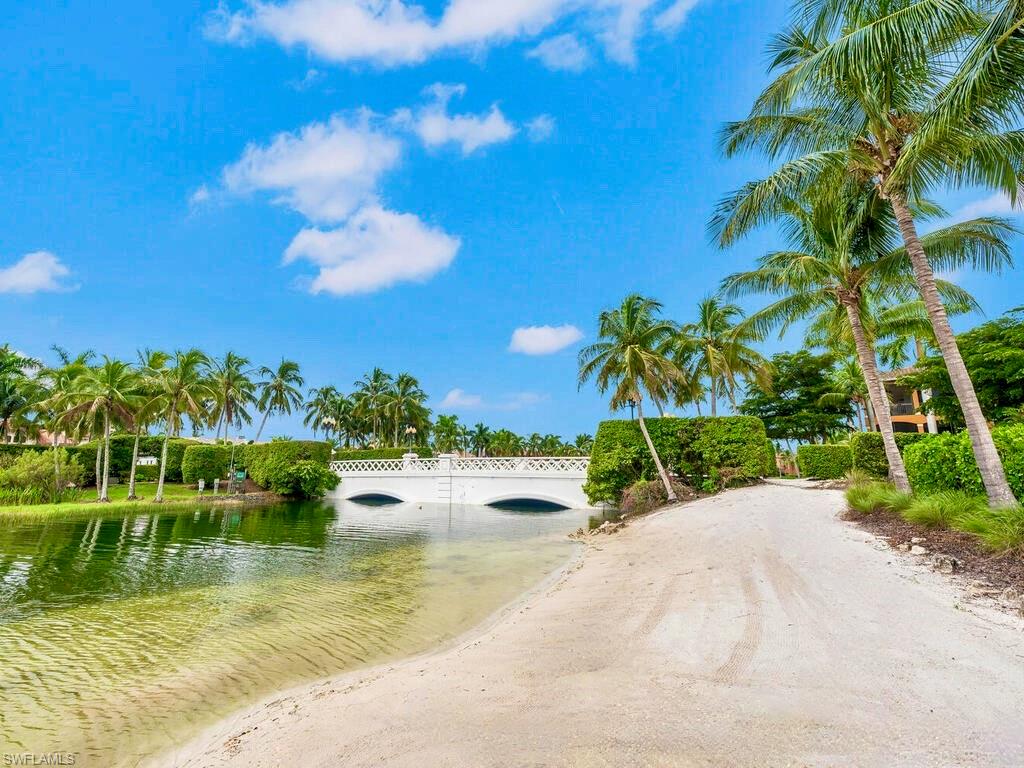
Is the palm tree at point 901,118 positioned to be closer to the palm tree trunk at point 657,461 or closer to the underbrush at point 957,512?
the underbrush at point 957,512

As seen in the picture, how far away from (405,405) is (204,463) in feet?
73.7

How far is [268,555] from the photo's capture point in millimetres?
13852

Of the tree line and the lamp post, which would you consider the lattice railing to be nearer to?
the lamp post

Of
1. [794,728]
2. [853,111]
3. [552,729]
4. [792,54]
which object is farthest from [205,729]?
[792,54]

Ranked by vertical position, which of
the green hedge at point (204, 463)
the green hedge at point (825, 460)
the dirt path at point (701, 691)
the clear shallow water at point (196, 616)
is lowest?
the clear shallow water at point (196, 616)

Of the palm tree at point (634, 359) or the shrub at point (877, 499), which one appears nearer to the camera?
the shrub at point (877, 499)

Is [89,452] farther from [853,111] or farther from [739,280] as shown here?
[853,111]

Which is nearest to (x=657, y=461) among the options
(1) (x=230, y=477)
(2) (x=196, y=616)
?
(2) (x=196, y=616)

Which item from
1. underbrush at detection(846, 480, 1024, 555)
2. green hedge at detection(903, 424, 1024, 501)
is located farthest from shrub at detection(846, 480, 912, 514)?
green hedge at detection(903, 424, 1024, 501)

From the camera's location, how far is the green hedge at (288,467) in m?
37.0

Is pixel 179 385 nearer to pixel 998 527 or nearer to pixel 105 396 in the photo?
pixel 105 396

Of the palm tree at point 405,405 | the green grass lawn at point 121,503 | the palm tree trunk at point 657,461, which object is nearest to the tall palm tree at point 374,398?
the palm tree at point 405,405

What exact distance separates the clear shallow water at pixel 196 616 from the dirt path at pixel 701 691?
98 centimetres

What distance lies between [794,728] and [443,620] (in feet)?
18.7
